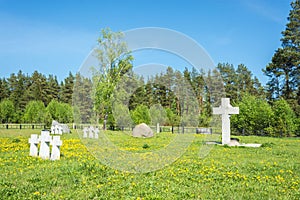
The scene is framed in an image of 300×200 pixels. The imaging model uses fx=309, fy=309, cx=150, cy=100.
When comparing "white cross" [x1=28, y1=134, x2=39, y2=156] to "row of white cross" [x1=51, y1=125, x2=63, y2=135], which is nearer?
"white cross" [x1=28, y1=134, x2=39, y2=156]

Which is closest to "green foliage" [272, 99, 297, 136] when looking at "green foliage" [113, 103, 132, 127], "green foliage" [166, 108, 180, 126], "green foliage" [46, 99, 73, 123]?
"green foliage" [166, 108, 180, 126]

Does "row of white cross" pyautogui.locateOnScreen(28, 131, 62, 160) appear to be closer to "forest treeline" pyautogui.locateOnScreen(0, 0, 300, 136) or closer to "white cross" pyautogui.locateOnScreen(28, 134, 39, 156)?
"white cross" pyautogui.locateOnScreen(28, 134, 39, 156)

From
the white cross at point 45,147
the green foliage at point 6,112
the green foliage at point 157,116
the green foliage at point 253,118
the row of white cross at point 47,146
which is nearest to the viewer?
the row of white cross at point 47,146

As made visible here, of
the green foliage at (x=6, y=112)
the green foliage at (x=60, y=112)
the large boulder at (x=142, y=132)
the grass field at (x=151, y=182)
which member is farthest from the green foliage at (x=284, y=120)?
the green foliage at (x=6, y=112)

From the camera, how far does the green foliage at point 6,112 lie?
6534 centimetres

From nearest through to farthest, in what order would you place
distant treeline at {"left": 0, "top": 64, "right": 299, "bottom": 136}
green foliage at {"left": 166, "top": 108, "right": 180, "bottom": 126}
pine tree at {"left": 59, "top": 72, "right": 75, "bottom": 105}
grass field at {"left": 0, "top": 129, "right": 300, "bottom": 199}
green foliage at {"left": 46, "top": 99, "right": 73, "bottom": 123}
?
grass field at {"left": 0, "top": 129, "right": 300, "bottom": 199}
distant treeline at {"left": 0, "top": 64, "right": 299, "bottom": 136}
green foliage at {"left": 166, "top": 108, "right": 180, "bottom": 126}
green foliage at {"left": 46, "top": 99, "right": 73, "bottom": 123}
pine tree at {"left": 59, "top": 72, "right": 75, "bottom": 105}

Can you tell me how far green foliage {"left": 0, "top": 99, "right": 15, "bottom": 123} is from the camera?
214ft

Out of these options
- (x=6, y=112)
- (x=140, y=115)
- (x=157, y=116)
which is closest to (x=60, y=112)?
(x=6, y=112)

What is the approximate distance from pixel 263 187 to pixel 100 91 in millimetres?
35829

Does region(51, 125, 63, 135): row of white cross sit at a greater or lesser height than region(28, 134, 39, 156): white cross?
greater

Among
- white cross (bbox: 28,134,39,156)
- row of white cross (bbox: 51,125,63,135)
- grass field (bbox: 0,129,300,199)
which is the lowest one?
grass field (bbox: 0,129,300,199)

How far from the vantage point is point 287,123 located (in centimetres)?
3669

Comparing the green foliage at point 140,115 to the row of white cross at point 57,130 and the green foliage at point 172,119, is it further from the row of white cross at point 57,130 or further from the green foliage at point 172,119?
the row of white cross at point 57,130

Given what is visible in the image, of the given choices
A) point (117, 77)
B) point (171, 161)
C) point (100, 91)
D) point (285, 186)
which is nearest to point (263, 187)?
point (285, 186)
